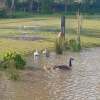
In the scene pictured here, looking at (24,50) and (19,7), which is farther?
(19,7)

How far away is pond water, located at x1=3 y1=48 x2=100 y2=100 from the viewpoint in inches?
589

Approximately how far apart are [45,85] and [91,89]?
1563mm

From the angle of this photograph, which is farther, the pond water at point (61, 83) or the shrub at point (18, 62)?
the shrub at point (18, 62)

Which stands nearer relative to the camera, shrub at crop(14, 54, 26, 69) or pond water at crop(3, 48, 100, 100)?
pond water at crop(3, 48, 100, 100)

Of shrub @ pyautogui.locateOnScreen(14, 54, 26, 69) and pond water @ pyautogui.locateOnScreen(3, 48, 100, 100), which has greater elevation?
shrub @ pyautogui.locateOnScreen(14, 54, 26, 69)

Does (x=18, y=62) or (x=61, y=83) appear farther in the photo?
(x=18, y=62)

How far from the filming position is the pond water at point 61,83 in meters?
15.0

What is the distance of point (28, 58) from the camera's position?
22172 mm

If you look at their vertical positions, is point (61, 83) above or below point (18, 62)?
below

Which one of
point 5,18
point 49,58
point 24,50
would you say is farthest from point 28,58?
point 5,18

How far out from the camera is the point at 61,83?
667 inches

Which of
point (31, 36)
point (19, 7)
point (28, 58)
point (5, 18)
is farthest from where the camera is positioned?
point (19, 7)

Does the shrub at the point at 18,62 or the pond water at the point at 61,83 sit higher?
the shrub at the point at 18,62

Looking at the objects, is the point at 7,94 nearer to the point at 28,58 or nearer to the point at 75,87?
the point at 75,87
